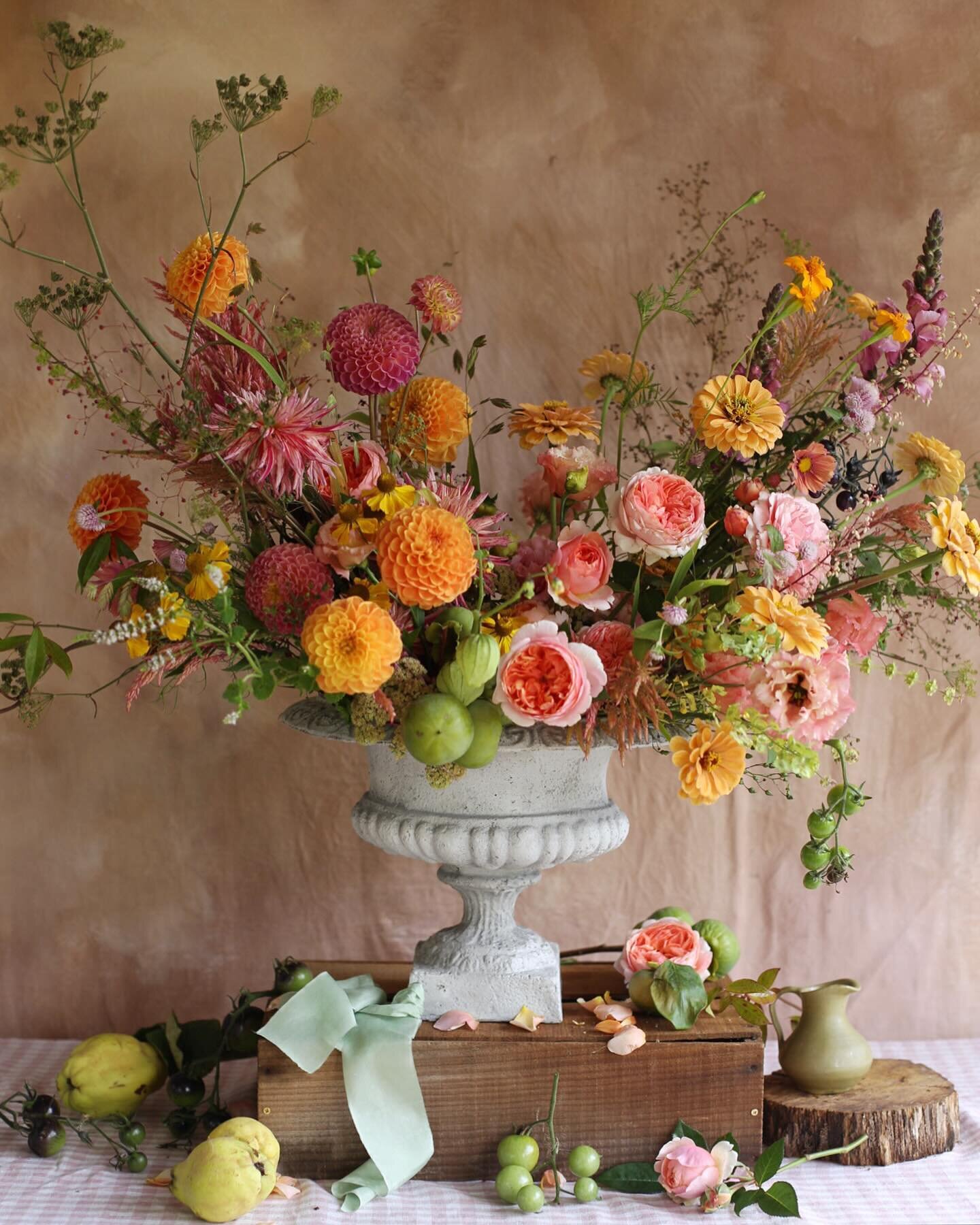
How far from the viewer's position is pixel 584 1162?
1.18 m

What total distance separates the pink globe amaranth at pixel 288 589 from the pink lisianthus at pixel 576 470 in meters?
0.27

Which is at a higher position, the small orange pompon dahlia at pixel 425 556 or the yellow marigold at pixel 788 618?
the small orange pompon dahlia at pixel 425 556

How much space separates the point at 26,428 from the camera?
163cm

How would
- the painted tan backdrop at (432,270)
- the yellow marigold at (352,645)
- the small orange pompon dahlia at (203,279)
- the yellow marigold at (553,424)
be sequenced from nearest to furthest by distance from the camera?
1. the yellow marigold at (352,645)
2. the small orange pompon dahlia at (203,279)
3. the yellow marigold at (553,424)
4. the painted tan backdrop at (432,270)

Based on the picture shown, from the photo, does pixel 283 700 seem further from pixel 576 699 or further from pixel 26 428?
pixel 576 699

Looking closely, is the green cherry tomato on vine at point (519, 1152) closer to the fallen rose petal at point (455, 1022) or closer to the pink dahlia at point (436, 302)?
the fallen rose petal at point (455, 1022)

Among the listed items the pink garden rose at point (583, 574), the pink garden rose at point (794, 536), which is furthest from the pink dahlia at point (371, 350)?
the pink garden rose at point (794, 536)

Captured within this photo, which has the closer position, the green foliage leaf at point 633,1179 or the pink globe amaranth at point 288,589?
the pink globe amaranth at point 288,589

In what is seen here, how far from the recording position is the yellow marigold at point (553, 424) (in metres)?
1.25

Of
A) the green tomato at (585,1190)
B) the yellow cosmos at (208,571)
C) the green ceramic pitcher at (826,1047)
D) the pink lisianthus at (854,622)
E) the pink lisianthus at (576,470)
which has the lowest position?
the green tomato at (585,1190)

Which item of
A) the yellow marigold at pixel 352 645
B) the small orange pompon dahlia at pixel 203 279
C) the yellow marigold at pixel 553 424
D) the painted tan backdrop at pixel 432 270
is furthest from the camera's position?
the painted tan backdrop at pixel 432 270

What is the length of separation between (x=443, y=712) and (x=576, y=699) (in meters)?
0.12

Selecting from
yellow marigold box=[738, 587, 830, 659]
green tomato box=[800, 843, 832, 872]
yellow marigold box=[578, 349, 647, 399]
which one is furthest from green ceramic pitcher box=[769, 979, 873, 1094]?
yellow marigold box=[578, 349, 647, 399]

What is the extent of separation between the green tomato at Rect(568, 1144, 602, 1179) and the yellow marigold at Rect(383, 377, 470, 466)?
2.28ft
